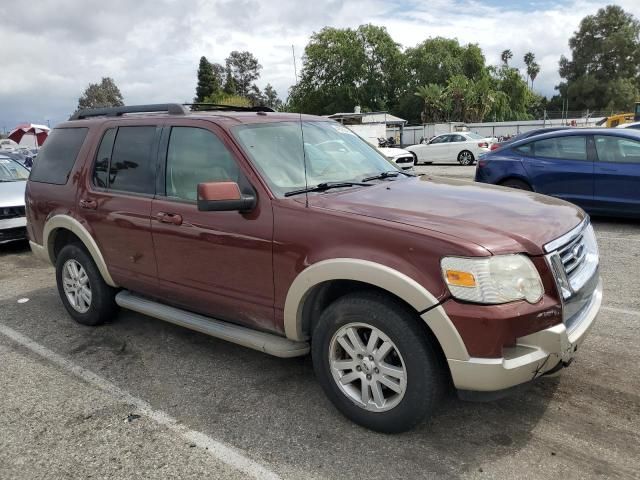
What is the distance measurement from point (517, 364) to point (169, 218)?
2448 mm

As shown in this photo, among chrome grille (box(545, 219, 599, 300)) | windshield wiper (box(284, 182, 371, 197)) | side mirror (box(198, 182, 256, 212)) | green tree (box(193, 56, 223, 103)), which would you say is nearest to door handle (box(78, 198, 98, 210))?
side mirror (box(198, 182, 256, 212))

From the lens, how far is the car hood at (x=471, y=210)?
2.73 metres

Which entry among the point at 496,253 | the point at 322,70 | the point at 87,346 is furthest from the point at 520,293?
the point at 322,70

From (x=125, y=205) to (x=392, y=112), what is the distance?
68.5 metres

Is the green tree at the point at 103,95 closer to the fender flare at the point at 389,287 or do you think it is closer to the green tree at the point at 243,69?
the green tree at the point at 243,69

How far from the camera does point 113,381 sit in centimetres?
385

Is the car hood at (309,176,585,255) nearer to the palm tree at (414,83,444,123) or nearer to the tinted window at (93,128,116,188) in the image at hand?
the tinted window at (93,128,116,188)

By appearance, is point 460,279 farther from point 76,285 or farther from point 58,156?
point 58,156

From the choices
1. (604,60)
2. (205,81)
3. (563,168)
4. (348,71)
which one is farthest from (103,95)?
(563,168)

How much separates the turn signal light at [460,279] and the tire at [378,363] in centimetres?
32

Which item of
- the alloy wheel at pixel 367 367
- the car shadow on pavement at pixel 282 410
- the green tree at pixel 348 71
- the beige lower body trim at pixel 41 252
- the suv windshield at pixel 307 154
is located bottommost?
the car shadow on pavement at pixel 282 410

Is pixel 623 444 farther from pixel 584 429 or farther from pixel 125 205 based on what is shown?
pixel 125 205

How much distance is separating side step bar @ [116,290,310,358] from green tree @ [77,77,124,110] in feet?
320

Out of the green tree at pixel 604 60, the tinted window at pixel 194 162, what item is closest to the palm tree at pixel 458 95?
the green tree at pixel 604 60
